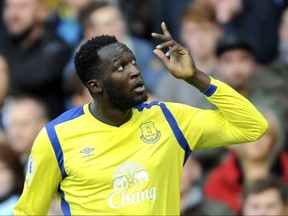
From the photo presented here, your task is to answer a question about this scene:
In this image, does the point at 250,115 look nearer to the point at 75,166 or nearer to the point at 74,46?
the point at 75,166

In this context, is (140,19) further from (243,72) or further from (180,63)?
(180,63)

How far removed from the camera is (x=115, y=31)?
28.3ft

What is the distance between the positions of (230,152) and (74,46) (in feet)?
6.06

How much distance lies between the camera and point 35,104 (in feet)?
27.0

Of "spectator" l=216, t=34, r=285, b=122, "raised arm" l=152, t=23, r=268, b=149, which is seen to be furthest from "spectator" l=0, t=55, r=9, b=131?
"raised arm" l=152, t=23, r=268, b=149

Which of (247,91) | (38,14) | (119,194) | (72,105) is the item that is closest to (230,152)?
(247,91)

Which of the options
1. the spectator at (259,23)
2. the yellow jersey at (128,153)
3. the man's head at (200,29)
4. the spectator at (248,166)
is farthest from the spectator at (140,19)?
the yellow jersey at (128,153)

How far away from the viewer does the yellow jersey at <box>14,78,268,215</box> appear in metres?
5.35

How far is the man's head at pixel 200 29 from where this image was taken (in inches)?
338

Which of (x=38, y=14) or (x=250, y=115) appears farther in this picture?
(x=38, y=14)

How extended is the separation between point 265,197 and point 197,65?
1468mm

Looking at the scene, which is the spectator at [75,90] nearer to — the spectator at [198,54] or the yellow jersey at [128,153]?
the spectator at [198,54]

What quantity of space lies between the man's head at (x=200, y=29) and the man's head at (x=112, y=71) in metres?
3.25

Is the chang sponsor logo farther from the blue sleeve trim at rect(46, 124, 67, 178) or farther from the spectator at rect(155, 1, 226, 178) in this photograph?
the spectator at rect(155, 1, 226, 178)
